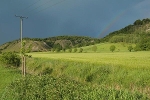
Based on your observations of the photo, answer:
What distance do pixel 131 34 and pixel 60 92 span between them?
134260 millimetres

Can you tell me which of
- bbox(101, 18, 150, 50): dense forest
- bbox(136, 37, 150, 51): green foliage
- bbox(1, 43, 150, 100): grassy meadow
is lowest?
bbox(1, 43, 150, 100): grassy meadow

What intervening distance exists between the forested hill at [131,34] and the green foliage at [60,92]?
11005 centimetres

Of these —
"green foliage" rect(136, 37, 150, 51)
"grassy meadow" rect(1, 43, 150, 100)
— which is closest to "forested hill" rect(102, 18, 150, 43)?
"green foliage" rect(136, 37, 150, 51)

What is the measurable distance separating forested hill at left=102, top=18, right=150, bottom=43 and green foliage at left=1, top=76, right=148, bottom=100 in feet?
361

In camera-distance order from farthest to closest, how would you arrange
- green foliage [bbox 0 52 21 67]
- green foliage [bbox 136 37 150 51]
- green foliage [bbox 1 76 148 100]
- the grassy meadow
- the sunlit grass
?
green foliage [bbox 136 37 150 51] → green foliage [bbox 0 52 21 67] → the sunlit grass → the grassy meadow → green foliage [bbox 1 76 148 100]

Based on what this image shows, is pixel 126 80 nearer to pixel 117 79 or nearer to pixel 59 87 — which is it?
pixel 117 79

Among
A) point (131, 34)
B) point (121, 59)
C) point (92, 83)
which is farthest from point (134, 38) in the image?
point (92, 83)

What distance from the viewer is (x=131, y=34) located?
141 meters

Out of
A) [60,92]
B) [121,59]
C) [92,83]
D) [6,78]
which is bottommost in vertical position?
[6,78]

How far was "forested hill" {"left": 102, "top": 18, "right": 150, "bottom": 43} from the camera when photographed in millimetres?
122688

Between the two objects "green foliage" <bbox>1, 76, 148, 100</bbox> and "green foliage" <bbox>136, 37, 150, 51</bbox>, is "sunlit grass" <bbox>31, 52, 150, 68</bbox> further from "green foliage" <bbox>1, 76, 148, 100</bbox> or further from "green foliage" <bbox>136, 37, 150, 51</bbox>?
"green foliage" <bbox>136, 37, 150, 51</bbox>

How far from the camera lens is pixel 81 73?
23.3 meters

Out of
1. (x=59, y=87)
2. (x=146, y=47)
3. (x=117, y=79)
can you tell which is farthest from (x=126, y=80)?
(x=146, y=47)

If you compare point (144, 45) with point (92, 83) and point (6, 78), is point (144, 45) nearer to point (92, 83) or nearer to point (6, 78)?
point (6, 78)
